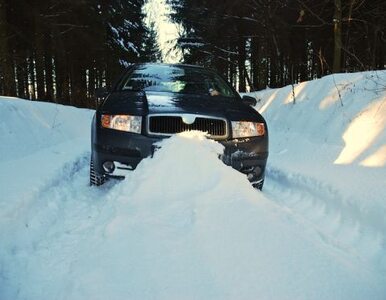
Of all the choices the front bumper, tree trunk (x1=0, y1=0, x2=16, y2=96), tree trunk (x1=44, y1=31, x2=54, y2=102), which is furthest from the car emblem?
tree trunk (x1=44, y1=31, x2=54, y2=102)

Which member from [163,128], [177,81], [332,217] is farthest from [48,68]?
[332,217]

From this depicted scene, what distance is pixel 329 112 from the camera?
29.2 ft

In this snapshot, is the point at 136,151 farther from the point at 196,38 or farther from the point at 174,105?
the point at 196,38

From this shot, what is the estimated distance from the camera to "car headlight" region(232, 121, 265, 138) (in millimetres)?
5027

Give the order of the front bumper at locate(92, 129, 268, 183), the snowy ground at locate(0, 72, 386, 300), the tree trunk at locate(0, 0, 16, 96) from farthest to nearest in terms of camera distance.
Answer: the tree trunk at locate(0, 0, 16, 96), the front bumper at locate(92, 129, 268, 183), the snowy ground at locate(0, 72, 386, 300)

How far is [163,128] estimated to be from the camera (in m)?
4.82

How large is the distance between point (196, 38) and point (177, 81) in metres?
28.2

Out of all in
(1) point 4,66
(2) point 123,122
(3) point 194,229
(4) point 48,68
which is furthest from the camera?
(4) point 48,68

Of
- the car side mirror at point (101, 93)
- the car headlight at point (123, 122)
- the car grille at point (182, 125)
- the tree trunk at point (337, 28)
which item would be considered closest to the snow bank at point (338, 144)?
the car grille at point (182, 125)

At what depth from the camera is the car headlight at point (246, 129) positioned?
5027 millimetres

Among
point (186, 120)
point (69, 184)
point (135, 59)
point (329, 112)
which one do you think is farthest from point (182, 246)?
point (135, 59)

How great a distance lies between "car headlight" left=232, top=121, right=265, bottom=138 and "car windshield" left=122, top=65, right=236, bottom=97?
1.14 metres

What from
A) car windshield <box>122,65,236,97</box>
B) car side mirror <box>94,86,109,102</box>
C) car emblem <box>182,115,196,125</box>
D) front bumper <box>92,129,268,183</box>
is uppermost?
A: car windshield <box>122,65,236,97</box>

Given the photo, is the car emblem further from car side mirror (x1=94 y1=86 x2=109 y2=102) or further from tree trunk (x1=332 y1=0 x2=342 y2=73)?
tree trunk (x1=332 y1=0 x2=342 y2=73)
